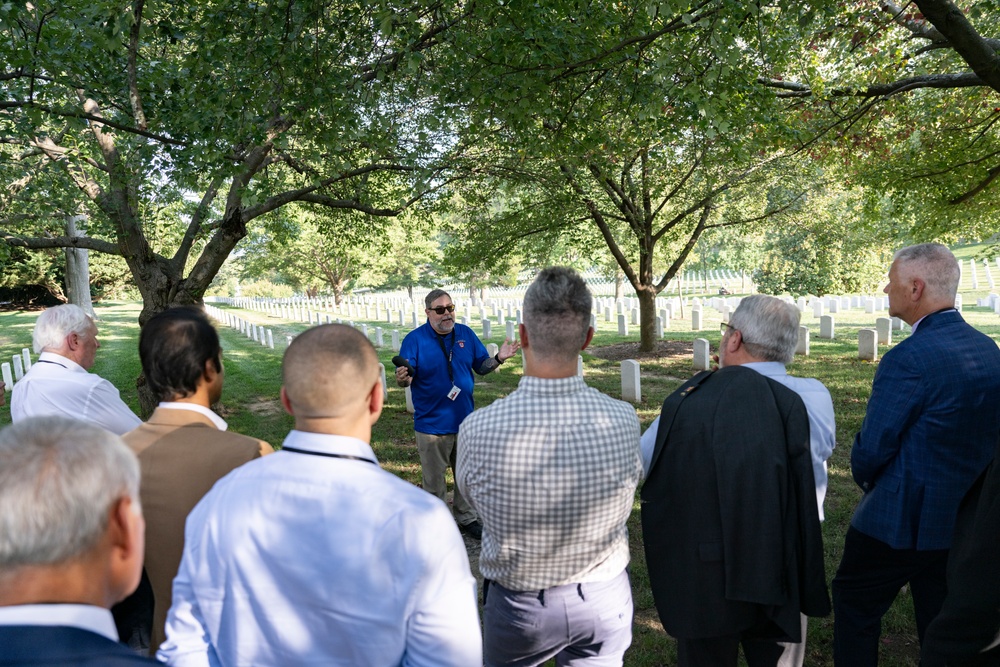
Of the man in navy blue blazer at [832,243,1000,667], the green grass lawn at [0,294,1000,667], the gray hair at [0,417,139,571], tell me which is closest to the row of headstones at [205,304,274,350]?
the green grass lawn at [0,294,1000,667]

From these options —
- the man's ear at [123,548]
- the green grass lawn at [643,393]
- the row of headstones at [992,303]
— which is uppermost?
the man's ear at [123,548]

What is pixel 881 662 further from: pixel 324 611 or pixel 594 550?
pixel 324 611

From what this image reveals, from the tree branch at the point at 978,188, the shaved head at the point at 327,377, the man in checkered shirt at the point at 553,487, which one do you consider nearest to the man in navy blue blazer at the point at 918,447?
the man in checkered shirt at the point at 553,487

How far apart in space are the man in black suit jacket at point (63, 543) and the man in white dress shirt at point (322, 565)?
0.44m

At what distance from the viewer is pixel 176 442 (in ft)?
7.94

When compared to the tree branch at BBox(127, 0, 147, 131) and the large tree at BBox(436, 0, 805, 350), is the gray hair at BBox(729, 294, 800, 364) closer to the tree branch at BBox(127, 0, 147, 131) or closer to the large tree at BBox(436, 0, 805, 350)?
the large tree at BBox(436, 0, 805, 350)

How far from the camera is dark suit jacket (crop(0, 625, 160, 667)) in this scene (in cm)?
111

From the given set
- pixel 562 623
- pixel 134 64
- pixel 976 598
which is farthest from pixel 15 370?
pixel 976 598

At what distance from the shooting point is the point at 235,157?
748 centimetres

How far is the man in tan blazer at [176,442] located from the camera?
238 cm

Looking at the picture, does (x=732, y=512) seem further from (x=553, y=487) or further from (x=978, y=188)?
(x=978, y=188)

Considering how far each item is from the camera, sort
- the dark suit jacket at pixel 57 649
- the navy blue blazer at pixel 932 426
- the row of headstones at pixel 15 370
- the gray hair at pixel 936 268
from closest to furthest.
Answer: the dark suit jacket at pixel 57 649 < the navy blue blazer at pixel 932 426 < the gray hair at pixel 936 268 < the row of headstones at pixel 15 370

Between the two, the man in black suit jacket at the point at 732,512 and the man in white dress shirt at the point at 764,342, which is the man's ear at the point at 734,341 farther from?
the man in black suit jacket at the point at 732,512

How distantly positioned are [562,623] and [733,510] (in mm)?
797
